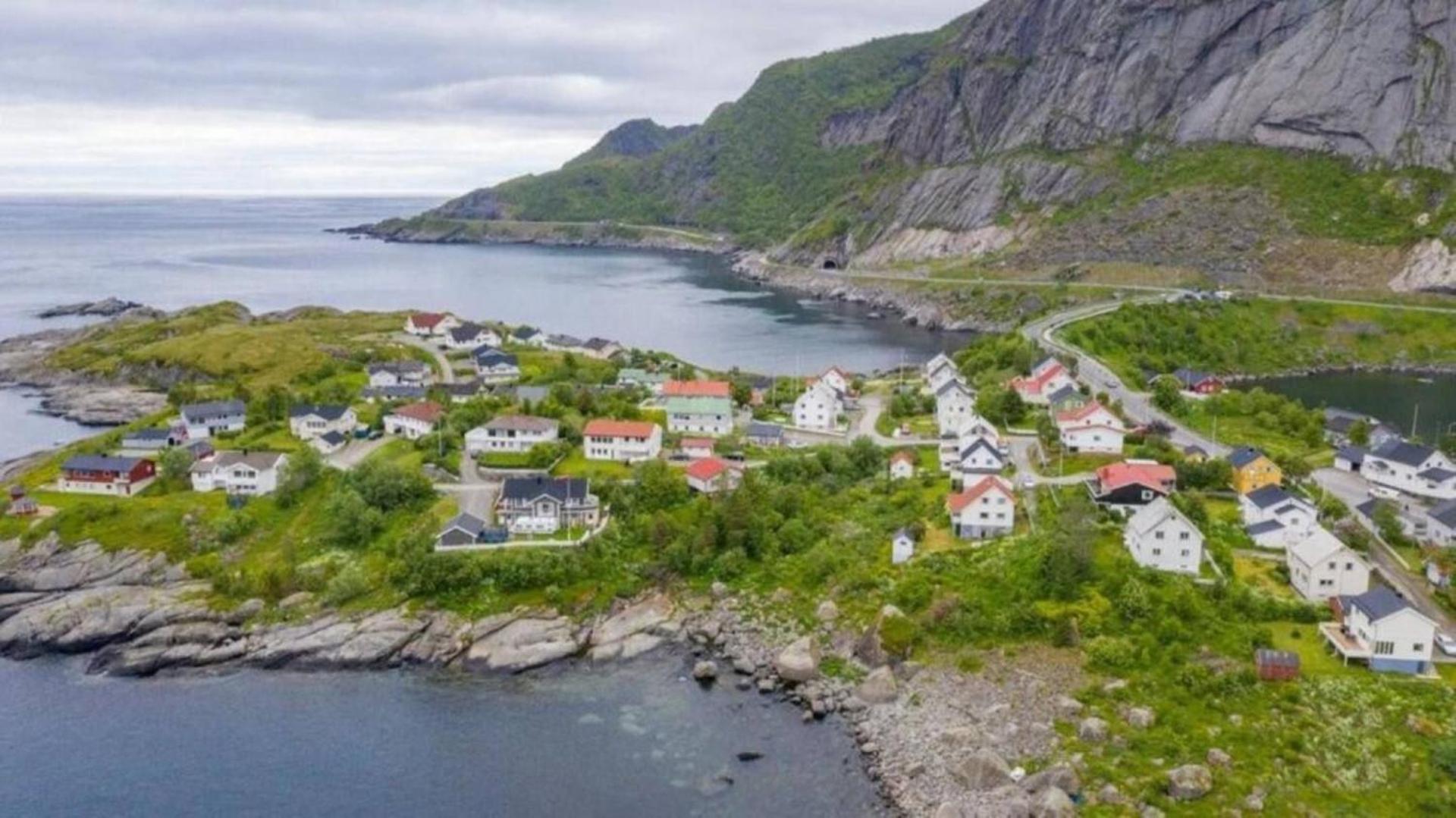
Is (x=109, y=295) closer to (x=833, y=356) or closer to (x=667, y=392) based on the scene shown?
(x=833, y=356)

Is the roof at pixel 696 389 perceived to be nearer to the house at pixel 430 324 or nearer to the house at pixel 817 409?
the house at pixel 817 409

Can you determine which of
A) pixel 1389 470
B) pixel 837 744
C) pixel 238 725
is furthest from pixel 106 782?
pixel 1389 470

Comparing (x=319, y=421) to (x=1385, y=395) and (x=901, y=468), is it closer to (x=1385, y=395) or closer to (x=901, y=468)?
(x=901, y=468)

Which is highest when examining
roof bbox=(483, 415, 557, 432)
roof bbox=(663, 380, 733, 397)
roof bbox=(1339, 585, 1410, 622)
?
roof bbox=(663, 380, 733, 397)

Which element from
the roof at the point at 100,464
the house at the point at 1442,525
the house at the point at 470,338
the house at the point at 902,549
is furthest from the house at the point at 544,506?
the house at the point at 470,338

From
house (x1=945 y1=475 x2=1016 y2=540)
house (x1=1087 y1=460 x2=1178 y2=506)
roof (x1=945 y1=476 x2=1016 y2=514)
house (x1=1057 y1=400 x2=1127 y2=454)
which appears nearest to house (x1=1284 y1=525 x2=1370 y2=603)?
house (x1=1087 y1=460 x2=1178 y2=506)

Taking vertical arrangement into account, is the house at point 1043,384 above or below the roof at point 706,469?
above

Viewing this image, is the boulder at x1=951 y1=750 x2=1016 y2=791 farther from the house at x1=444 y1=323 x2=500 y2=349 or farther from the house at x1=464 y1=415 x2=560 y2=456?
the house at x1=444 y1=323 x2=500 y2=349
